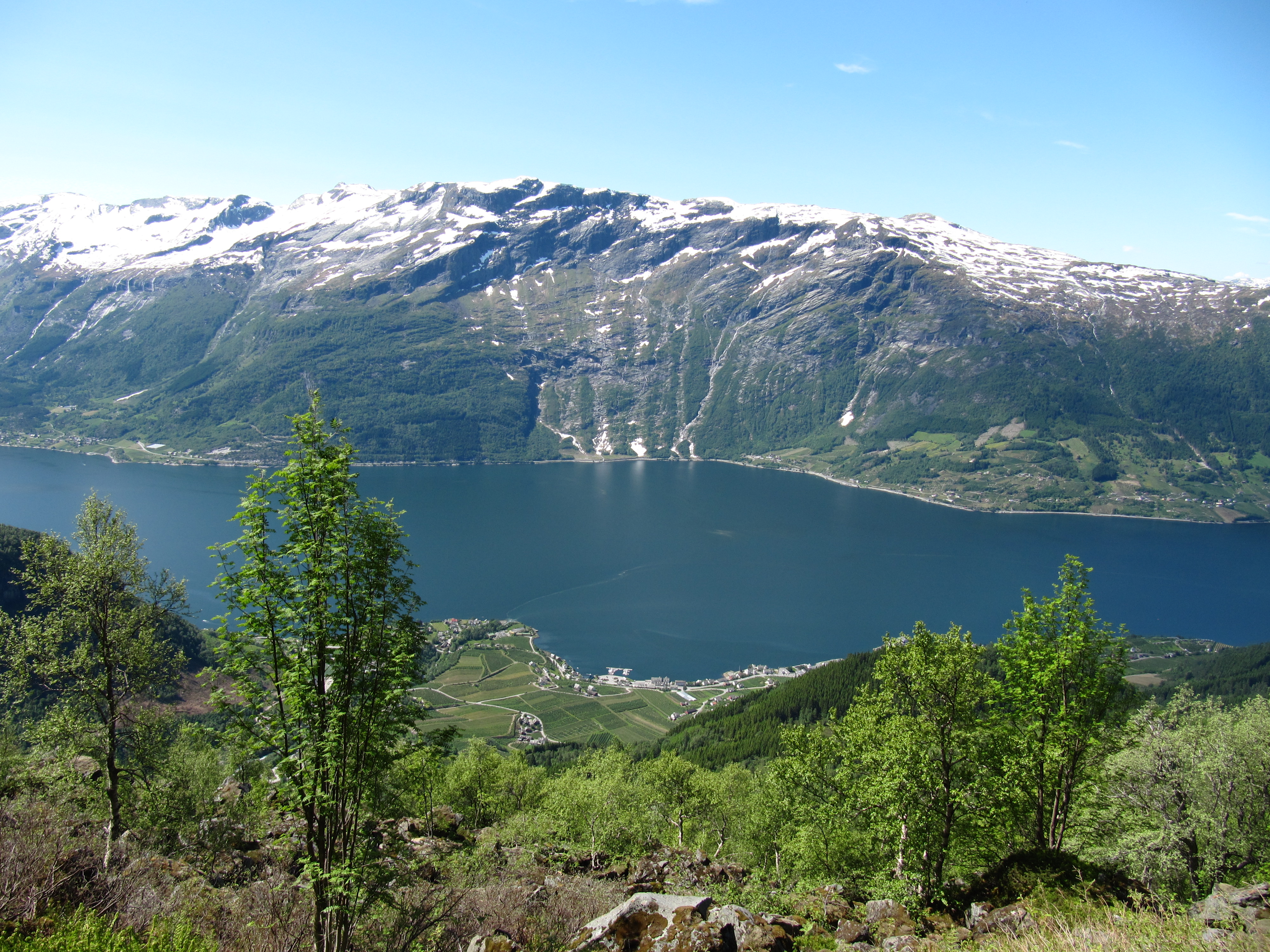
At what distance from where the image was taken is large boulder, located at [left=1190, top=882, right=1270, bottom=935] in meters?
8.30

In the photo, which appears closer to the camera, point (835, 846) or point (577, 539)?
point (835, 846)

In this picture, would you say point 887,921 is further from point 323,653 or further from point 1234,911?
point 323,653

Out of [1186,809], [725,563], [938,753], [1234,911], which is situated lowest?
[725,563]

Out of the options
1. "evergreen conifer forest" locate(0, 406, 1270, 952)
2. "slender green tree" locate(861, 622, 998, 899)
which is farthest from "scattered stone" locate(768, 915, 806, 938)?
"slender green tree" locate(861, 622, 998, 899)

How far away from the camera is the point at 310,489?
28.5 ft

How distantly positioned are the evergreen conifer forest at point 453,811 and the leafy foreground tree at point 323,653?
0.04 m

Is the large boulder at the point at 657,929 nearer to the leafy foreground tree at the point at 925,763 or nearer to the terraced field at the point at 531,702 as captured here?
the leafy foreground tree at the point at 925,763

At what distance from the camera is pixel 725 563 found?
5162 inches

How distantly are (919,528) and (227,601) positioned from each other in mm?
178232

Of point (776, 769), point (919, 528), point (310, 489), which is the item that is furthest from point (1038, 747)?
point (919, 528)

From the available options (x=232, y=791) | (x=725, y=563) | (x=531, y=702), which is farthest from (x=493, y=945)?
(x=725, y=563)

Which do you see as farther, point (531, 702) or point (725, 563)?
point (725, 563)

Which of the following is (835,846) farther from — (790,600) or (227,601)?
(790,600)

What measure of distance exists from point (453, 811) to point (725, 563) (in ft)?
364
